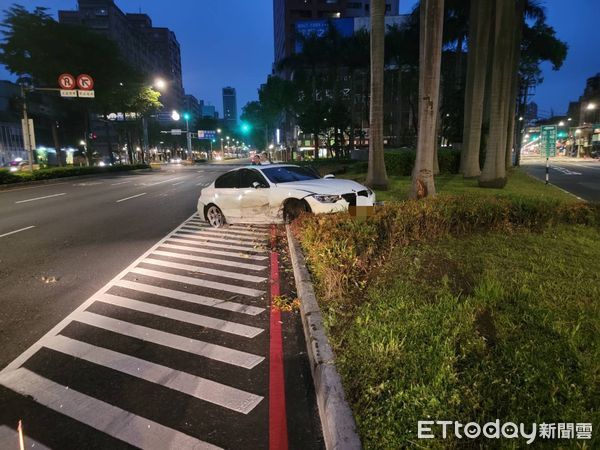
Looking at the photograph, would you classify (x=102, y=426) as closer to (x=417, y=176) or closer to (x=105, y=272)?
(x=105, y=272)

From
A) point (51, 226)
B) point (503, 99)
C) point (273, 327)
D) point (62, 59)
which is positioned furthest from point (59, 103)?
point (273, 327)

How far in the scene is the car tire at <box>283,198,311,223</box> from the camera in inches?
364

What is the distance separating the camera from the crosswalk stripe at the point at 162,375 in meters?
3.36

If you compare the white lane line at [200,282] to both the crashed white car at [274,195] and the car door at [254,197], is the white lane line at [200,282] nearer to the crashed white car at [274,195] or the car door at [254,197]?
the crashed white car at [274,195]

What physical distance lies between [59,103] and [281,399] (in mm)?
52922

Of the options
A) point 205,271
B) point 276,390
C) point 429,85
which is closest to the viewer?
point 276,390

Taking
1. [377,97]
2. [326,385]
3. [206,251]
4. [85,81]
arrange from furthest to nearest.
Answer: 1. [85,81]
2. [377,97]
3. [206,251]
4. [326,385]

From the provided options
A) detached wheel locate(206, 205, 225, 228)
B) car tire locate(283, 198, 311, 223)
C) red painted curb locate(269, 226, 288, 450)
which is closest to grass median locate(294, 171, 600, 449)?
red painted curb locate(269, 226, 288, 450)

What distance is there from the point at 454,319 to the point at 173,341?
2.98 m

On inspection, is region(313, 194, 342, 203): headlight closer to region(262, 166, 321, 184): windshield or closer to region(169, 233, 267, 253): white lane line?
region(262, 166, 321, 184): windshield

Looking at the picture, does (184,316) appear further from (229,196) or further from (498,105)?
(498,105)

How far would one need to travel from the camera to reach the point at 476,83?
59.7 feet

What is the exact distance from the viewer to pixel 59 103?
46.0 m

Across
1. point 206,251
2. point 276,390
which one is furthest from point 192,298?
point 206,251
